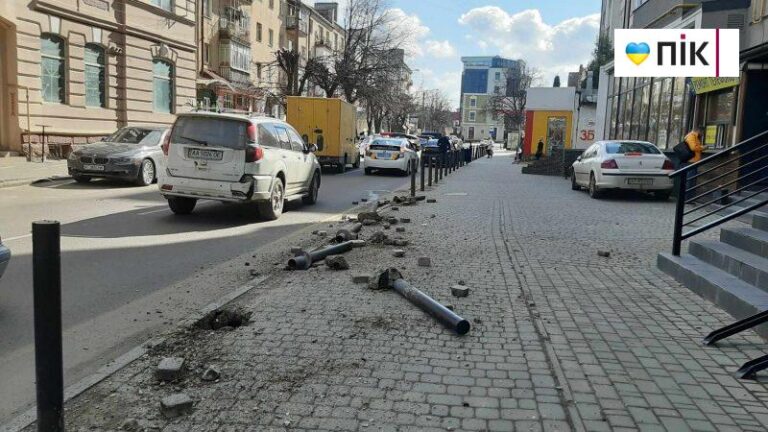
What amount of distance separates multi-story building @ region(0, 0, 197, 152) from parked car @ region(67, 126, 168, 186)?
6615 millimetres

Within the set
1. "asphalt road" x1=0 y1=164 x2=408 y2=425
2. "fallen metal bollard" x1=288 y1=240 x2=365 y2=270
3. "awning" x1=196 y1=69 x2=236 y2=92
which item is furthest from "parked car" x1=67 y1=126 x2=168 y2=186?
"awning" x1=196 y1=69 x2=236 y2=92

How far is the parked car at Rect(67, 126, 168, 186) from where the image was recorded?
1496cm

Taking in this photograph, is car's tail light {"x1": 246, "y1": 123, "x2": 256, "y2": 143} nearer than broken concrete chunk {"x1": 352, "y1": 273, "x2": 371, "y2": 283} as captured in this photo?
No

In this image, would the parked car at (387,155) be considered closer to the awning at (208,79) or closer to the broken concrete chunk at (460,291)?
the broken concrete chunk at (460,291)

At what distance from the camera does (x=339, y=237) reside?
820 cm

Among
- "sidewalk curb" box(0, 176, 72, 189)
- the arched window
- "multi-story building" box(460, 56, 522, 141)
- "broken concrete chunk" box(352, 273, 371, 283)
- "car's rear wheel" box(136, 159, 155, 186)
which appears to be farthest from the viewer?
"multi-story building" box(460, 56, 522, 141)

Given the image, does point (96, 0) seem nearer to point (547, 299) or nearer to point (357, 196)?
point (357, 196)

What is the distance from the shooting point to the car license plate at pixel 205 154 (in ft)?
32.7

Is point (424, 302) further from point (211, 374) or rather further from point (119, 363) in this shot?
point (119, 363)

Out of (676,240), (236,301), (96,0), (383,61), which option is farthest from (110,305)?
(383,61)

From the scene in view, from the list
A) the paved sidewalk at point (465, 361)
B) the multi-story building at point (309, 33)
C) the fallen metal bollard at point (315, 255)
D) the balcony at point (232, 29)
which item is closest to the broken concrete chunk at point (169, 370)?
the paved sidewalk at point (465, 361)

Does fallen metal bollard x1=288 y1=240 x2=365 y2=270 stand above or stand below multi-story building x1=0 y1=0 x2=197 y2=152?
below

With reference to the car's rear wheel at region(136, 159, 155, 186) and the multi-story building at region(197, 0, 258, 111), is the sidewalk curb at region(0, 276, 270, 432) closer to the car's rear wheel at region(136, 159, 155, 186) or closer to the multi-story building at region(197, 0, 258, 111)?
the car's rear wheel at region(136, 159, 155, 186)

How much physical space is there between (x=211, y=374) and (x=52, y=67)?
22.1m
